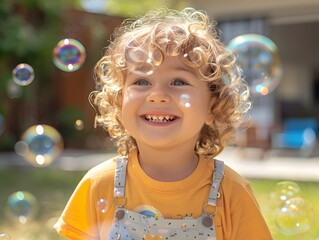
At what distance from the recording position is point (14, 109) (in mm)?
11438

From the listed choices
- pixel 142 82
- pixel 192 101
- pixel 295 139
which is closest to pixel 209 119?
pixel 192 101

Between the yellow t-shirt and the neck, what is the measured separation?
35 mm

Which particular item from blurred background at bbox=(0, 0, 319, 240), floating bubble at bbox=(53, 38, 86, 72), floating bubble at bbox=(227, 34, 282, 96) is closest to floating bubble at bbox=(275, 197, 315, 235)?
floating bubble at bbox=(227, 34, 282, 96)

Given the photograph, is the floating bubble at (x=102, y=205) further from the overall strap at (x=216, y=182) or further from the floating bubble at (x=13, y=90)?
the floating bubble at (x=13, y=90)

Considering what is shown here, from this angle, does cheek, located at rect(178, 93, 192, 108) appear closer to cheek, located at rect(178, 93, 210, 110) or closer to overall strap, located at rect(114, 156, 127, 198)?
cheek, located at rect(178, 93, 210, 110)

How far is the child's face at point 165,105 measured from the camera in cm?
210

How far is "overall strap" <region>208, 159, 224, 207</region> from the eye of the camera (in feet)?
6.97

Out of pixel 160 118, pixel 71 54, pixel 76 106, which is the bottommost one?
pixel 160 118

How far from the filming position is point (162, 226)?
2.10 metres

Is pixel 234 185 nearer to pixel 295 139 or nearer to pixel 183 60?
pixel 183 60

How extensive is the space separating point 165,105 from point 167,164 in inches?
9.4

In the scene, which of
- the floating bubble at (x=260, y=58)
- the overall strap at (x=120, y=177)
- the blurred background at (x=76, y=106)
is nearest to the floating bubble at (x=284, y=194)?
the floating bubble at (x=260, y=58)

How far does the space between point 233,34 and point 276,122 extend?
1.83m

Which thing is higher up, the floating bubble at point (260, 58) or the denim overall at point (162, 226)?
the floating bubble at point (260, 58)
